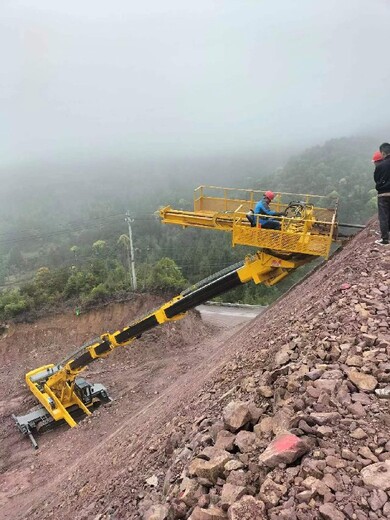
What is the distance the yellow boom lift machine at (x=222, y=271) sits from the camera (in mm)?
9555

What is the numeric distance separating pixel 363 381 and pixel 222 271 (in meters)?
5.87

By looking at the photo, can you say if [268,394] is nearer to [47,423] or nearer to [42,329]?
[47,423]

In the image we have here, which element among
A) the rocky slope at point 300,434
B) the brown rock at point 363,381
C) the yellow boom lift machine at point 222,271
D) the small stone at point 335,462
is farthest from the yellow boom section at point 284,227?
the small stone at point 335,462

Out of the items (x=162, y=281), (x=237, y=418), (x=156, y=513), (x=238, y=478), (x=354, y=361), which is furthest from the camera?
(x=162, y=281)

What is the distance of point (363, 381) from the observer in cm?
526

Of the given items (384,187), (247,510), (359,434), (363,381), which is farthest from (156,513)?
(384,187)

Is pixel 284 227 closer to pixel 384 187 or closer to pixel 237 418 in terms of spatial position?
pixel 384 187

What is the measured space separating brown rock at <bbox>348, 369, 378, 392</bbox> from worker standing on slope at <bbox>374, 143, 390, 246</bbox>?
4.58m

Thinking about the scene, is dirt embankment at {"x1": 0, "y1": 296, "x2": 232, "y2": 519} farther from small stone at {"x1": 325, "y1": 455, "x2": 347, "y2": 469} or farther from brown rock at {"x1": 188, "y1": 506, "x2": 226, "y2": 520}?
small stone at {"x1": 325, "y1": 455, "x2": 347, "y2": 469}

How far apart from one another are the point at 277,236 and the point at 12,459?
10823mm

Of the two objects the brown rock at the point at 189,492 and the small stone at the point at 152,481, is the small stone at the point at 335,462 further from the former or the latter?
the small stone at the point at 152,481

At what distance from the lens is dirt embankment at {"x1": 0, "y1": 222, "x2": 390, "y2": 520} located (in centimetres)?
409

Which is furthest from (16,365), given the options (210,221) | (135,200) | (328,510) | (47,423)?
(135,200)

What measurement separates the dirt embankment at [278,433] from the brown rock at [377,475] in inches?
0.6
